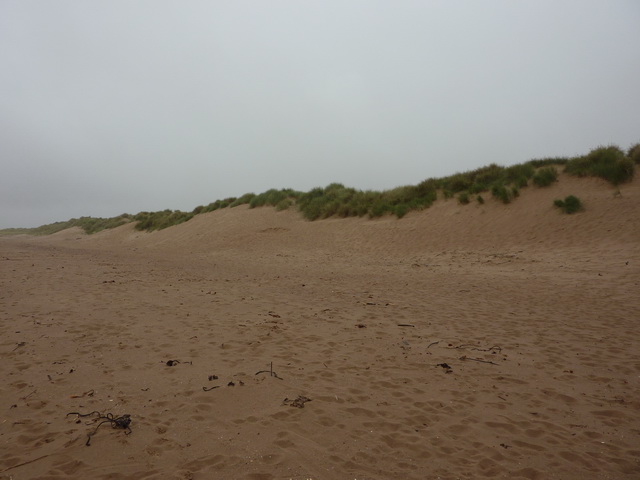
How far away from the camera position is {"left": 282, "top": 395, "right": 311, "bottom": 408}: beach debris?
383 centimetres

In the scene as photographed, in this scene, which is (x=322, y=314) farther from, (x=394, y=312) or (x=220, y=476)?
(x=220, y=476)

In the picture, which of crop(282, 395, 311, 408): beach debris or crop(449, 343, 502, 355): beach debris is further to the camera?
crop(449, 343, 502, 355): beach debris

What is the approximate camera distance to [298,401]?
3.91m

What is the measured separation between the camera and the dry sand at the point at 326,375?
301 centimetres

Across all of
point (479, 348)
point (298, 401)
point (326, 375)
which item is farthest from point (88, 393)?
point (479, 348)

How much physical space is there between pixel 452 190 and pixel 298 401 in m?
20.5

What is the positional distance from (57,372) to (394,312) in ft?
18.5

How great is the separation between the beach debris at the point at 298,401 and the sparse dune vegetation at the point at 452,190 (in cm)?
1769

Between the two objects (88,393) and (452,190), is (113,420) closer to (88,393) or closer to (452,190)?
(88,393)

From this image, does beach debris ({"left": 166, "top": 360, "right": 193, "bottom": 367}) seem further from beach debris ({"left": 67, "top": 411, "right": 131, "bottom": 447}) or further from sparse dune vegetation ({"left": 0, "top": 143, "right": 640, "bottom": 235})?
sparse dune vegetation ({"left": 0, "top": 143, "right": 640, "bottom": 235})

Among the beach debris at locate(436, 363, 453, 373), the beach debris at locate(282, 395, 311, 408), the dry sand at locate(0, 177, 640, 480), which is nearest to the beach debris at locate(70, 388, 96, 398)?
the dry sand at locate(0, 177, 640, 480)

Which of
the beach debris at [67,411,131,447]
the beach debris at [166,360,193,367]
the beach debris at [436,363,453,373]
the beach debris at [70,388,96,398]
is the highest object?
the beach debris at [70,388,96,398]

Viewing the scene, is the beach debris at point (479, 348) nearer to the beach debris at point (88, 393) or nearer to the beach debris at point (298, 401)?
the beach debris at point (298, 401)

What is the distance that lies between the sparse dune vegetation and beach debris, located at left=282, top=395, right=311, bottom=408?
17691mm
